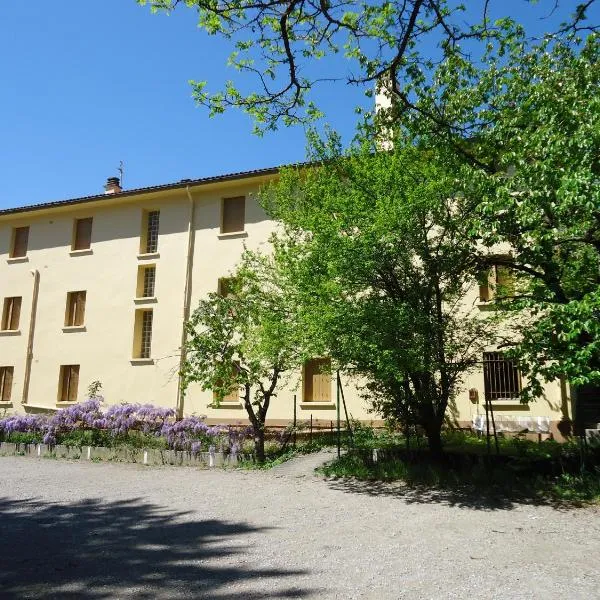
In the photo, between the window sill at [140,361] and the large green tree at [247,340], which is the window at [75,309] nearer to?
the window sill at [140,361]

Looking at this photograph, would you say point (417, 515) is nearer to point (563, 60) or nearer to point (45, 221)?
point (563, 60)

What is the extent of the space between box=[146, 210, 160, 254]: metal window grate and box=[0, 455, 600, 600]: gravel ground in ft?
43.1

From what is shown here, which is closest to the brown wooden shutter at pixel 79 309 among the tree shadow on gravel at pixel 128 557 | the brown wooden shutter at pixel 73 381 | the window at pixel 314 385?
the brown wooden shutter at pixel 73 381

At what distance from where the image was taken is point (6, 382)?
23.6 m

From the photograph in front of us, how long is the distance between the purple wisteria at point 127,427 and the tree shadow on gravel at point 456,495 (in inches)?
175

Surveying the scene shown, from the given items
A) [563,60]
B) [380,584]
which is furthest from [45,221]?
[380,584]

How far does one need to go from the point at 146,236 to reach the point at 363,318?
50.0 feet

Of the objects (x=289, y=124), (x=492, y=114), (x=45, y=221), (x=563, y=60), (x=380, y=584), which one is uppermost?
(x=45, y=221)

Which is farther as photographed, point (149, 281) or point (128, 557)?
point (149, 281)

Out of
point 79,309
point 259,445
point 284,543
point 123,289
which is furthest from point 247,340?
point 79,309

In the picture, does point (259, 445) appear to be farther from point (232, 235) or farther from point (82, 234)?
point (82, 234)

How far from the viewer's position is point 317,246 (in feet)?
34.0

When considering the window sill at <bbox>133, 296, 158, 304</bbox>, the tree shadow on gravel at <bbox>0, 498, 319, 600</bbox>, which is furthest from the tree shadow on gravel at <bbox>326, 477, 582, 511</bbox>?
the window sill at <bbox>133, 296, 158, 304</bbox>

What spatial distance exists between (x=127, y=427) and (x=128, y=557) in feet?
32.1
